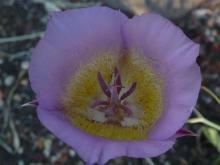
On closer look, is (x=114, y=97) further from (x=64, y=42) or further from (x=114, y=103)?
(x=64, y=42)

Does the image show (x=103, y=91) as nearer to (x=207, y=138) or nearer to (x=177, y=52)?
(x=177, y=52)

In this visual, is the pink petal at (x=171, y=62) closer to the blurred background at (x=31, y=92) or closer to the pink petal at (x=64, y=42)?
the pink petal at (x=64, y=42)

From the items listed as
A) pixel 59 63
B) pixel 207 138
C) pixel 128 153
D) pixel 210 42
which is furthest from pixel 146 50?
pixel 210 42

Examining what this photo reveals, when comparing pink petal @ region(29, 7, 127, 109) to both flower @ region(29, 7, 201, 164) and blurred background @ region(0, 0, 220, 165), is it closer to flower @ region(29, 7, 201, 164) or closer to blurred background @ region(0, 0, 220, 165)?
flower @ region(29, 7, 201, 164)

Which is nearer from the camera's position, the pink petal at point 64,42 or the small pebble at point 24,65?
the pink petal at point 64,42

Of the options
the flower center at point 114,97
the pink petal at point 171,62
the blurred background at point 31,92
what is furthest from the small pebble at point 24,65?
the pink petal at point 171,62

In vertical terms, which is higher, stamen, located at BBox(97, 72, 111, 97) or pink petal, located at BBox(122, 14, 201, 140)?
pink petal, located at BBox(122, 14, 201, 140)

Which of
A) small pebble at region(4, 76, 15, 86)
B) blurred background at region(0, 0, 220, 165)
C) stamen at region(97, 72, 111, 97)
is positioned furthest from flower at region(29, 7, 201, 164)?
small pebble at region(4, 76, 15, 86)

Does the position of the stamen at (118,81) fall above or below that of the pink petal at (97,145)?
below
